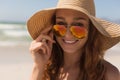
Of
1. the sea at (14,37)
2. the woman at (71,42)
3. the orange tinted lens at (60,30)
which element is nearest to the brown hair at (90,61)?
the woman at (71,42)

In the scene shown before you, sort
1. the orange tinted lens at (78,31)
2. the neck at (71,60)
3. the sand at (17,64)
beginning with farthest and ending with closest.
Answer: the sand at (17,64)
the neck at (71,60)
the orange tinted lens at (78,31)

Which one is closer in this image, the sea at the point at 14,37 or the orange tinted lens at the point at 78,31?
the orange tinted lens at the point at 78,31

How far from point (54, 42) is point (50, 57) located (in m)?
0.19

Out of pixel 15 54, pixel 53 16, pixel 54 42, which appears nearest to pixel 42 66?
pixel 54 42

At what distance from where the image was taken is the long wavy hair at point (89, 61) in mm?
2723

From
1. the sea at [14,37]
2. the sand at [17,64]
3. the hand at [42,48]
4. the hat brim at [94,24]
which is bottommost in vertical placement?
the sea at [14,37]

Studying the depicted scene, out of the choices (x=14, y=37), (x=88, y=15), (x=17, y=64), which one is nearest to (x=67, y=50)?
(x=88, y=15)

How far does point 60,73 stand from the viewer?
2.94m

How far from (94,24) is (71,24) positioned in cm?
17

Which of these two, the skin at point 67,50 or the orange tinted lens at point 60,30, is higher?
the orange tinted lens at point 60,30

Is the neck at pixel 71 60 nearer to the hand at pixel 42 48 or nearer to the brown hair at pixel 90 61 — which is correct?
the brown hair at pixel 90 61

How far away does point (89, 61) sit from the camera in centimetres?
280

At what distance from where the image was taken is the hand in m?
2.76

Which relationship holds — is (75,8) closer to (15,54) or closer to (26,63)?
(26,63)
